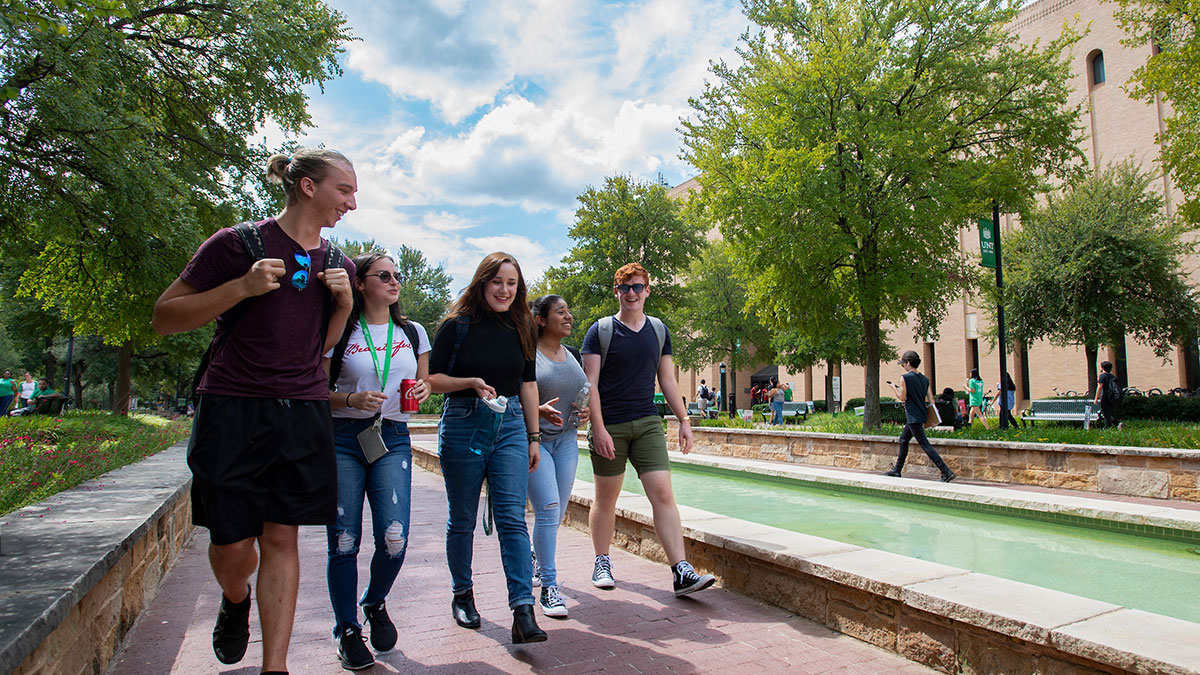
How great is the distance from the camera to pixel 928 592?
9.91 ft

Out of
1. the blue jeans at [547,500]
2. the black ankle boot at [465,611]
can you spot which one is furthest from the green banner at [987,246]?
the black ankle boot at [465,611]

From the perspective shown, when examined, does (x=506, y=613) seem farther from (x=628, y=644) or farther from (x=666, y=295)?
(x=666, y=295)

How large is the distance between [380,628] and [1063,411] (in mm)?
18889

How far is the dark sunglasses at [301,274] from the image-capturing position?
2531 mm

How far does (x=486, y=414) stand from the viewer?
366 cm

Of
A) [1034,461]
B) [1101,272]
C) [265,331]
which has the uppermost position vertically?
[1101,272]

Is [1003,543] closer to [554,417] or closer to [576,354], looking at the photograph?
[576,354]

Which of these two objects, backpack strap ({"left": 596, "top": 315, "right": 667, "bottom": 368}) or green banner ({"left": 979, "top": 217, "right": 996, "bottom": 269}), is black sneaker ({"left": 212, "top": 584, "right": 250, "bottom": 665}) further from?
green banner ({"left": 979, "top": 217, "right": 996, "bottom": 269})

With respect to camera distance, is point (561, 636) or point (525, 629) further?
point (561, 636)

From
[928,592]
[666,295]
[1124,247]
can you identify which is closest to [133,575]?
[928,592]

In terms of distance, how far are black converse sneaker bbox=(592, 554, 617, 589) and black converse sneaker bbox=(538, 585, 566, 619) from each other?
1.91 feet

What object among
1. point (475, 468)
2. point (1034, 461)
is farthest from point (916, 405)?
point (475, 468)

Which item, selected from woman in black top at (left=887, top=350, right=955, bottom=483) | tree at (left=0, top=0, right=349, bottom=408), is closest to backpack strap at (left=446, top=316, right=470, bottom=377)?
tree at (left=0, top=0, right=349, bottom=408)

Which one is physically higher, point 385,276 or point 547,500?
point 385,276
